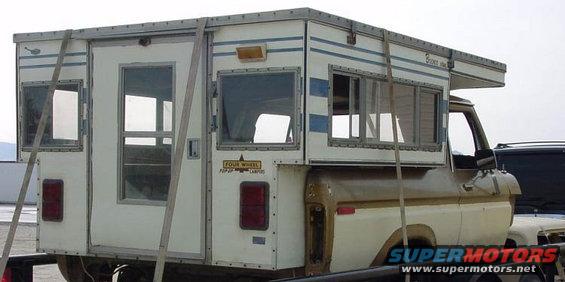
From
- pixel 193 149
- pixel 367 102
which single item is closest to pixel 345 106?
pixel 367 102

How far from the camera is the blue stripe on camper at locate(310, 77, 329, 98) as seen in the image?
4.82 meters

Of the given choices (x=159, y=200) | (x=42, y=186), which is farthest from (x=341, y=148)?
(x=42, y=186)

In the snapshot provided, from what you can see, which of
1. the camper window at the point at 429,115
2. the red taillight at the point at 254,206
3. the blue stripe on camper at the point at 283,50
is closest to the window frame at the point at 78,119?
the red taillight at the point at 254,206

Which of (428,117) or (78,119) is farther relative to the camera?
(428,117)

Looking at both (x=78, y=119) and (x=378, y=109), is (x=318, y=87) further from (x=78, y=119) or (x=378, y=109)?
(x=78, y=119)

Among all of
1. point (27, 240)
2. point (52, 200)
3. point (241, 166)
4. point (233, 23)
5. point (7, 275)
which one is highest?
point (233, 23)

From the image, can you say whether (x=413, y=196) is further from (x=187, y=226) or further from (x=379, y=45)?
(x=187, y=226)

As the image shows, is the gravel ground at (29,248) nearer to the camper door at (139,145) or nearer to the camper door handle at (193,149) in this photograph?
the camper door at (139,145)

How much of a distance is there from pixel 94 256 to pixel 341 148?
Answer: 198 centimetres

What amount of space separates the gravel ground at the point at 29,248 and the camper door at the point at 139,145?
4717mm

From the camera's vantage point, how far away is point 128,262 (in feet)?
18.5

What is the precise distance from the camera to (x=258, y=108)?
4.99 m

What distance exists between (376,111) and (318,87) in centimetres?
78

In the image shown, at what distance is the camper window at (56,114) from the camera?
567 cm
